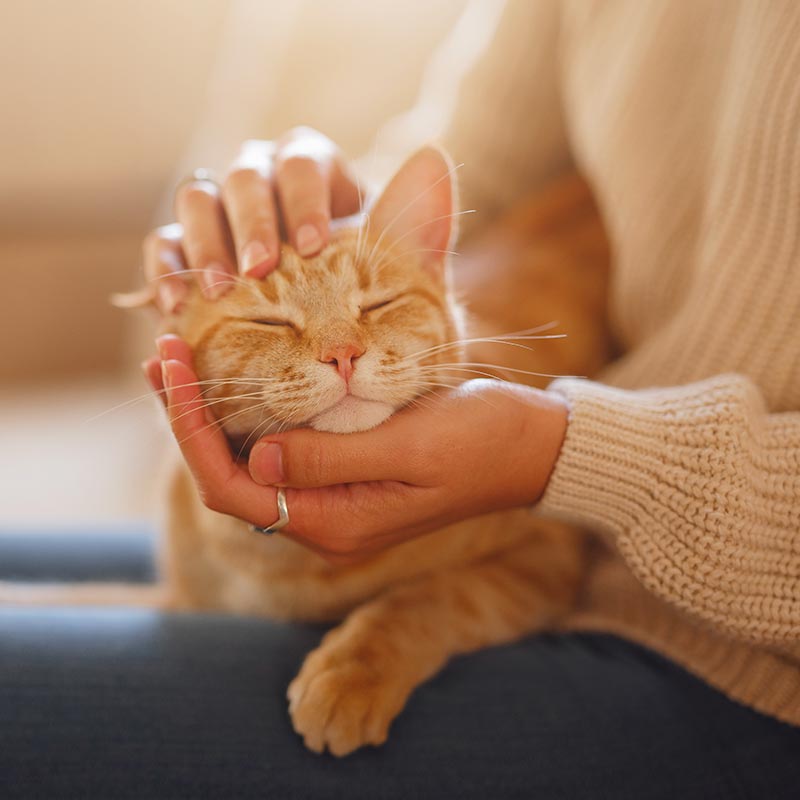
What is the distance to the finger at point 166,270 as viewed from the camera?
97cm

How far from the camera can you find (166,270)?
0.99m

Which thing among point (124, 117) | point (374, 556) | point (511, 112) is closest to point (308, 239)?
point (374, 556)

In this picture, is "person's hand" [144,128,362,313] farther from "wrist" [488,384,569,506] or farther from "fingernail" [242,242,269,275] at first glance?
"wrist" [488,384,569,506]

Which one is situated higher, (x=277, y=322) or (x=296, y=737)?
(x=277, y=322)

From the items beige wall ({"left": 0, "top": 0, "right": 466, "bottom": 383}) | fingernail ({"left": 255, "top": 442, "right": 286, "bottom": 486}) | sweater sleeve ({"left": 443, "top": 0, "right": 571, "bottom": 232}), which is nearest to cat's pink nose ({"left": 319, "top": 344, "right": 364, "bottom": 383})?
fingernail ({"left": 255, "top": 442, "right": 286, "bottom": 486})

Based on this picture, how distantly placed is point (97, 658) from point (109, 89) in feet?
8.30

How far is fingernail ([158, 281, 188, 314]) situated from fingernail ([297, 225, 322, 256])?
0.19 metres

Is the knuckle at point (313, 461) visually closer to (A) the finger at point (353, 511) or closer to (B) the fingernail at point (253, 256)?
(A) the finger at point (353, 511)

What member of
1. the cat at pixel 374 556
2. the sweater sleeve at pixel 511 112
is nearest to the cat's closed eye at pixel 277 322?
the cat at pixel 374 556

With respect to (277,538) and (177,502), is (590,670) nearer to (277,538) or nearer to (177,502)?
(277,538)

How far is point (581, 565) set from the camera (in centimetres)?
127

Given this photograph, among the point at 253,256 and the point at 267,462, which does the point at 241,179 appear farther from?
the point at 267,462

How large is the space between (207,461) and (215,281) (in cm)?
26

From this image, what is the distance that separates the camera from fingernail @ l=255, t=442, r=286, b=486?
77 centimetres
